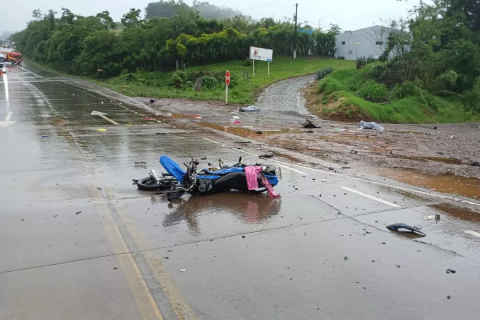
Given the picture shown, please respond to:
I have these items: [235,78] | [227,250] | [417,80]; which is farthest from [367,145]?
[235,78]

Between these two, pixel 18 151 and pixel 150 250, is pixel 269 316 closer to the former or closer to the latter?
pixel 150 250

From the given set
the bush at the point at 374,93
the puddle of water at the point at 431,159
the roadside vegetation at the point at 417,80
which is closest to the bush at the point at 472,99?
the roadside vegetation at the point at 417,80

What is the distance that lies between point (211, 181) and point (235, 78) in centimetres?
3056

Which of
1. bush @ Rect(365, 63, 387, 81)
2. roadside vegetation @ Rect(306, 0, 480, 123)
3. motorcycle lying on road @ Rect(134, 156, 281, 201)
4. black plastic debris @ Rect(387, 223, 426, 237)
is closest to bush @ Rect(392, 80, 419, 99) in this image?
roadside vegetation @ Rect(306, 0, 480, 123)

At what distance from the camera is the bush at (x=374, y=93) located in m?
29.2

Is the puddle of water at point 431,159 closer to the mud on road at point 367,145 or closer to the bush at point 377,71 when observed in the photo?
the mud on road at point 367,145

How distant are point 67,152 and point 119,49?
146ft

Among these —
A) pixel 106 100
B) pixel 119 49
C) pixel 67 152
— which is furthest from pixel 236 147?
pixel 119 49

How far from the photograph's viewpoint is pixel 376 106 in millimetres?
26781

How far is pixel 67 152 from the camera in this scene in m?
11.7

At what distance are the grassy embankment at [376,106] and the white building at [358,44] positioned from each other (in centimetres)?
2148

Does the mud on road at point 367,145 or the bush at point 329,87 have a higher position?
the bush at point 329,87

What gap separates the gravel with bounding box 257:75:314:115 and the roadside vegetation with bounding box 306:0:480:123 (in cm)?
87

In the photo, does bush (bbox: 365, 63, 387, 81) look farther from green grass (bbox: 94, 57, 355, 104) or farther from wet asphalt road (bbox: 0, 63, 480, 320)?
wet asphalt road (bbox: 0, 63, 480, 320)
